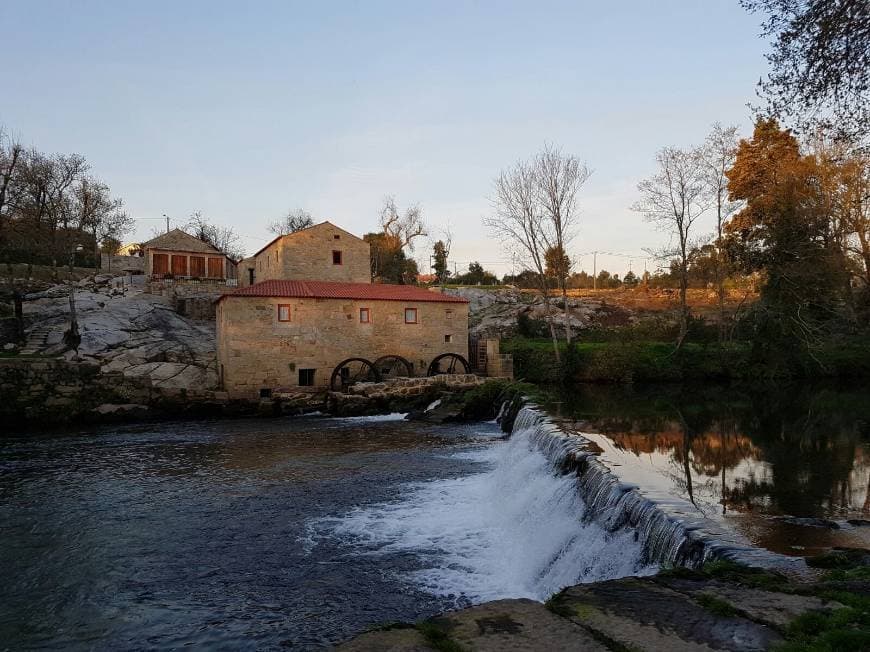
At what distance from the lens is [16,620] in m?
6.37

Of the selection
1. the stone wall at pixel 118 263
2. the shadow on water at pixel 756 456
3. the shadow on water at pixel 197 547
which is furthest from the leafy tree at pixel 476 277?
the shadow on water at pixel 197 547

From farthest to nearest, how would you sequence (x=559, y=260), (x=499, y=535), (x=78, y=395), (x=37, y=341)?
(x=559, y=260) < (x=37, y=341) < (x=78, y=395) < (x=499, y=535)

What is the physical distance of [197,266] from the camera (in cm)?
3800

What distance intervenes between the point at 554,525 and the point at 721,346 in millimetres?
28681

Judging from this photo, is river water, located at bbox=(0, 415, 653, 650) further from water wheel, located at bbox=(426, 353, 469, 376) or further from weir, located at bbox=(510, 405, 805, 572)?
water wheel, located at bbox=(426, 353, 469, 376)

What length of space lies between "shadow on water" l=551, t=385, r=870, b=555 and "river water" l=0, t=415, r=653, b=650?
146 centimetres

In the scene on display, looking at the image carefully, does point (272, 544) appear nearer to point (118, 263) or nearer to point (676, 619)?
point (676, 619)

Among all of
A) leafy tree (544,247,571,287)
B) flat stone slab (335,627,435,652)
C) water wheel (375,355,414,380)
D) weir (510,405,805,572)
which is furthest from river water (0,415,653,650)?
leafy tree (544,247,571,287)

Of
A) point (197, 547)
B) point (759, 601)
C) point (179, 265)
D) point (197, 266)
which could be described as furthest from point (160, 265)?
point (759, 601)

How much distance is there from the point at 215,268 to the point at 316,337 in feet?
50.3

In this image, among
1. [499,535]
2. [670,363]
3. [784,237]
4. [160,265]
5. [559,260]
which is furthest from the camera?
[160,265]

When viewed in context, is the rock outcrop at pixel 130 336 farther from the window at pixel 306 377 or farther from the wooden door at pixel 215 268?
the wooden door at pixel 215 268

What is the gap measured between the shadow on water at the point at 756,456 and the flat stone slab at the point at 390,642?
376 centimetres

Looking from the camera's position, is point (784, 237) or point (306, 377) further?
point (306, 377)
